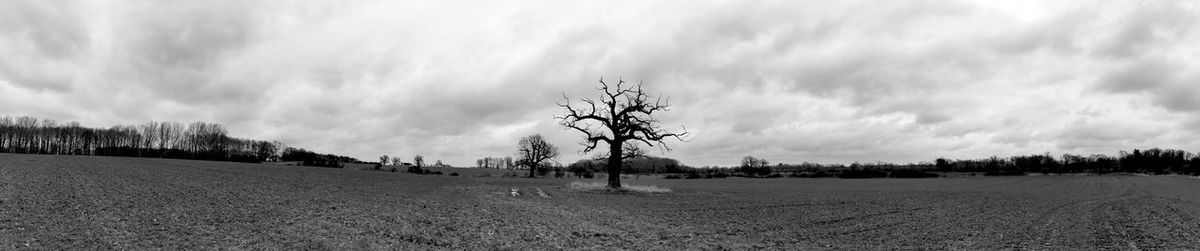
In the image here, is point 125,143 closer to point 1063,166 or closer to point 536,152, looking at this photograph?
point 536,152

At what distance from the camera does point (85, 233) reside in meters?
13.0

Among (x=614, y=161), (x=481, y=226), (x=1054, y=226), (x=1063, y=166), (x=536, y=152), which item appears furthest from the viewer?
(x=1063, y=166)

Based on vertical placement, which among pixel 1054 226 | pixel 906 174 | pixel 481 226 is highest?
pixel 906 174

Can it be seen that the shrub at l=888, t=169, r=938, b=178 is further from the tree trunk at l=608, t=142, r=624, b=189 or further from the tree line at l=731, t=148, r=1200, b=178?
the tree trunk at l=608, t=142, r=624, b=189

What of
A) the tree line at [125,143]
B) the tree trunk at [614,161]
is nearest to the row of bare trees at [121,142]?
the tree line at [125,143]

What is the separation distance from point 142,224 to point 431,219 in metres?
6.85

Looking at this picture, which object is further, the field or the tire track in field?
the tire track in field

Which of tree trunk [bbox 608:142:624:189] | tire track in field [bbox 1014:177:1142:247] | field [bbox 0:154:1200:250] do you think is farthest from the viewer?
tree trunk [bbox 608:142:624:189]

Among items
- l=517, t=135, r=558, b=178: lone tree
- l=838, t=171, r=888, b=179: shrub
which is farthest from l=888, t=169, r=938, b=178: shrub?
l=517, t=135, r=558, b=178: lone tree

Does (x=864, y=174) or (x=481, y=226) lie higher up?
(x=864, y=174)

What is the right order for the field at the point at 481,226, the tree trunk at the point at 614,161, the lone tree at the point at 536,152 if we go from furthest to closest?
the lone tree at the point at 536,152, the tree trunk at the point at 614,161, the field at the point at 481,226

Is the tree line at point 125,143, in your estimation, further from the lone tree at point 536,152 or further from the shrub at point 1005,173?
the shrub at point 1005,173

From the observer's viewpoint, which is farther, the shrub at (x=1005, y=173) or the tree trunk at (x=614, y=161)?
the shrub at (x=1005, y=173)

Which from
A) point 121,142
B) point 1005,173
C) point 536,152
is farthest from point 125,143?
point 1005,173
